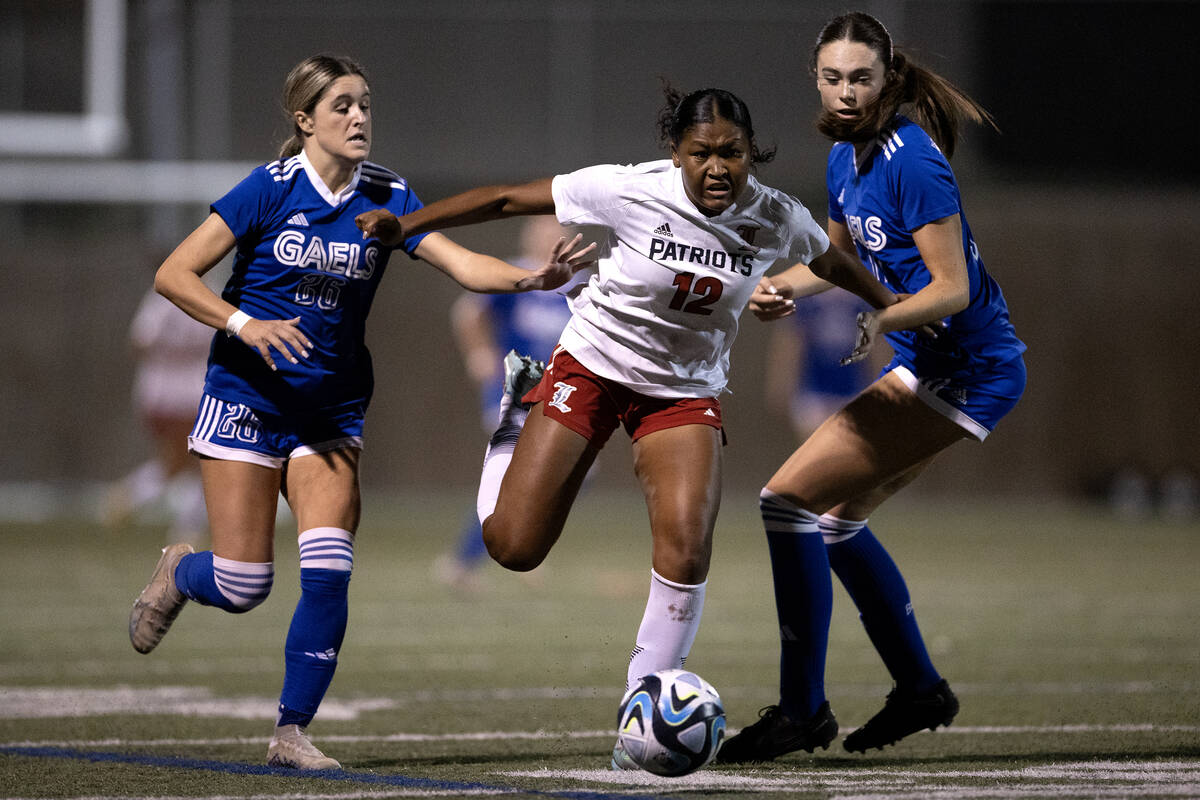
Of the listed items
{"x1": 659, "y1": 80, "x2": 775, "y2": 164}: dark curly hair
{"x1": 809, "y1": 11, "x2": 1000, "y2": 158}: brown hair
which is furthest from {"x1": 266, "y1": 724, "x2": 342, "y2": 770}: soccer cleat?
{"x1": 809, "y1": 11, "x2": 1000, "y2": 158}: brown hair

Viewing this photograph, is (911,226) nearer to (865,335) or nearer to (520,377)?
(865,335)

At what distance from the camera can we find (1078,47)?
1884cm

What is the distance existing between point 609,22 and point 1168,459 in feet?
24.3

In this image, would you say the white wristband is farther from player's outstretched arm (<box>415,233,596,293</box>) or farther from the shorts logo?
the shorts logo

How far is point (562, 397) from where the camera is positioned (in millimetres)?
5062

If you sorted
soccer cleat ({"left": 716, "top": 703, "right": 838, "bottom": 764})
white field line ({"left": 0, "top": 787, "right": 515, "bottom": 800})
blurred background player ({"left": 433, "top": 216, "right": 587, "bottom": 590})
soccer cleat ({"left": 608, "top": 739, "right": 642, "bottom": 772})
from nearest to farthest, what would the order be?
1. white field line ({"left": 0, "top": 787, "right": 515, "bottom": 800})
2. soccer cleat ({"left": 608, "top": 739, "right": 642, "bottom": 772})
3. soccer cleat ({"left": 716, "top": 703, "right": 838, "bottom": 764})
4. blurred background player ({"left": 433, "top": 216, "right": 587, "bottom": 590})

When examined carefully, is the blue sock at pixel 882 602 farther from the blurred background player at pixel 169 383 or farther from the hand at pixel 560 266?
the blurred background player at pixel 169 383

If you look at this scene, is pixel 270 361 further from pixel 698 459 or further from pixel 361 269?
pixel 698 459

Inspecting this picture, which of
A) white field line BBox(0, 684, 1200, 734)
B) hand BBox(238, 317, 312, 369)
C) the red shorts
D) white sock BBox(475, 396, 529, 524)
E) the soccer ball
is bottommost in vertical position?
white field line BBox(0, 684, 1200, 734)

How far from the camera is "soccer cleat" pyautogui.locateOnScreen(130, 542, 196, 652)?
541 centimetres

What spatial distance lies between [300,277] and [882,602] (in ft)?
6.63

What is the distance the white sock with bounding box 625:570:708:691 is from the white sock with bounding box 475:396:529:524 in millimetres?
660

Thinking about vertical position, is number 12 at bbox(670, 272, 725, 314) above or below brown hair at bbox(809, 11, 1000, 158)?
below

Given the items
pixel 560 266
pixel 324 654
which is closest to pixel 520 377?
pixel 560 266
